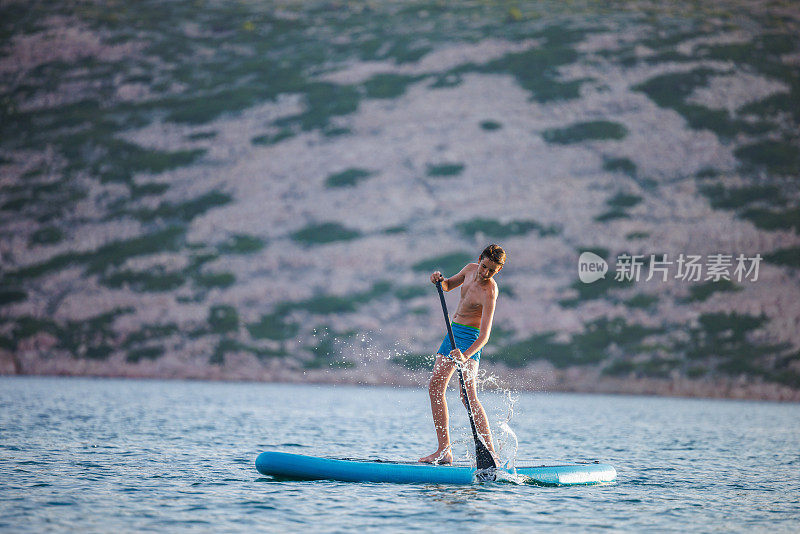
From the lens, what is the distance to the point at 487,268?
1224 centimetres

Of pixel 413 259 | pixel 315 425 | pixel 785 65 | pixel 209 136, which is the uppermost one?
pixel 785 65

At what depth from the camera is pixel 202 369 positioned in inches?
1853

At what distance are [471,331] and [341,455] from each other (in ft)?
16.1

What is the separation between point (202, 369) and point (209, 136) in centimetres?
2532

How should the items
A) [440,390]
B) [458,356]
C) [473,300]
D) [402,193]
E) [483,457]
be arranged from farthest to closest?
1. [402,193]
2. [483,457]
3. [440,390]
4. [473,300]
5. [458,356]

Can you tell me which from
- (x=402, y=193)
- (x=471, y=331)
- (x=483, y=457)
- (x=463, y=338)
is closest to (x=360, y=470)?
(x=483, y=457)

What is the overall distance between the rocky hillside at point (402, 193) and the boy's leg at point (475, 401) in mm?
34054

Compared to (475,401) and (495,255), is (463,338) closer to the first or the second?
(475,401)

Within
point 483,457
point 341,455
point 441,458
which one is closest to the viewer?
point 483,457

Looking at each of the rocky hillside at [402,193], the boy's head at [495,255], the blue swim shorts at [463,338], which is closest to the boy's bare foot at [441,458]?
the blue swim shorts at [463,338]

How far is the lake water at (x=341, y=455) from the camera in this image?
35.1 ft

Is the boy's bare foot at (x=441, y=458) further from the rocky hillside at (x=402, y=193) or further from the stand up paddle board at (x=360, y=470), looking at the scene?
the rocky hillside at (x=402, y=193)

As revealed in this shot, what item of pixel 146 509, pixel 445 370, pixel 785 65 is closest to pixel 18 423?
pixel 146 509

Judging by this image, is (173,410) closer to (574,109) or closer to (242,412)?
(242,412)
